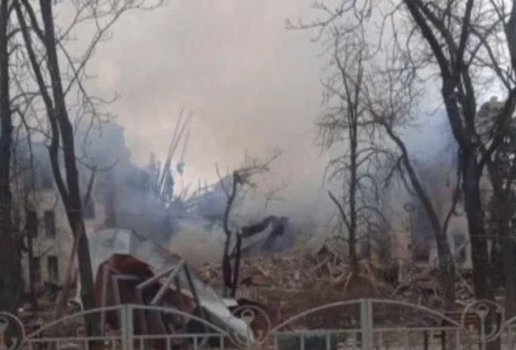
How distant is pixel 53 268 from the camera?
29.8ft

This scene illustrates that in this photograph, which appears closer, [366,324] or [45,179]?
[366,324]

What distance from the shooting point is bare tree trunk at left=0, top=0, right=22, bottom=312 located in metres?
9.23

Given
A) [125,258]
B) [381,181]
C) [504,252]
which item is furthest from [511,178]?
[125,258]

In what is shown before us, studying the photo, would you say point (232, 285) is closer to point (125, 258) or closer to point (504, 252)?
point (125, 258)

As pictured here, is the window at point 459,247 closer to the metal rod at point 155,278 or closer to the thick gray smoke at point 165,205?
the thick gray smoke at point 165,205

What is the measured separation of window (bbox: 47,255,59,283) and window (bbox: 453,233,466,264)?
364cm

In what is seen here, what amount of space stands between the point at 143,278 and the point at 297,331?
2067 mm

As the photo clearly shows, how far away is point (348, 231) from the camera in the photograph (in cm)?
952

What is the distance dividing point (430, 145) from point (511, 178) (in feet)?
3.15

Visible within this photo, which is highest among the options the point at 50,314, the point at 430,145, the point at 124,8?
the point at 124,8

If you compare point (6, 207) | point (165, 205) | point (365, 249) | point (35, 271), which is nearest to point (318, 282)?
point (365, 249)

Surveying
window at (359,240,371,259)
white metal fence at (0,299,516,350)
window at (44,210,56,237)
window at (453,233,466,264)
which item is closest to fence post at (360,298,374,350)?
white metal fence at (0,299,516,350)

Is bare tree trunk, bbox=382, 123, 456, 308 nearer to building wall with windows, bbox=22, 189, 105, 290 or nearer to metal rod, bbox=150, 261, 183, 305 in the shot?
metal rod, bbox=150, 261, 183, 305

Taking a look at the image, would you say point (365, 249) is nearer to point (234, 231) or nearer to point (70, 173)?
point (234, 231)
